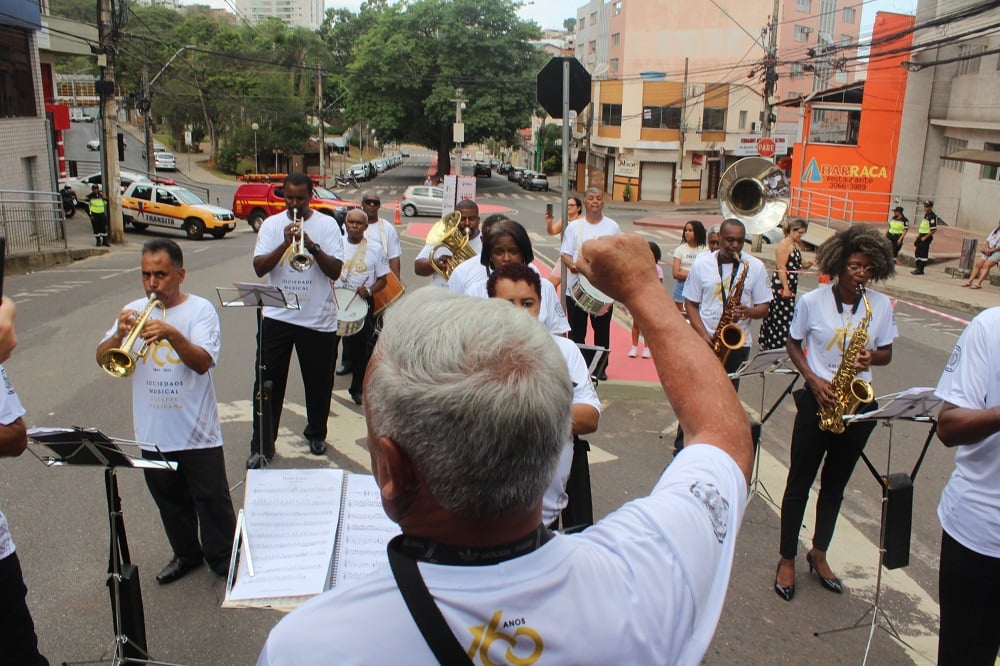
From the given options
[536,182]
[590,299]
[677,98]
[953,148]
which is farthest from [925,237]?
[536,182]

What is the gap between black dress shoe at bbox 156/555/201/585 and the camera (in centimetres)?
461

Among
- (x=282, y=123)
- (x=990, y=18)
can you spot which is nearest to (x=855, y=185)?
(x=990, y=18)

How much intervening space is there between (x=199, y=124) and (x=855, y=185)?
2009 inches

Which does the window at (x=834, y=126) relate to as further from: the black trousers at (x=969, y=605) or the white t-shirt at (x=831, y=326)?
the black trousers at (x=969, y=605)

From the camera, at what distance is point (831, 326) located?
4723 mm

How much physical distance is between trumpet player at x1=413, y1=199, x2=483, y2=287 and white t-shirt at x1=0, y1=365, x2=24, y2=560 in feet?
14.8

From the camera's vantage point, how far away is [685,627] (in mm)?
1353

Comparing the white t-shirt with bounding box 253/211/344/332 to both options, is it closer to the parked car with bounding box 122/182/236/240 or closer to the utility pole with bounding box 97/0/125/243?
the utility pole with bounding box 97/0/125/243

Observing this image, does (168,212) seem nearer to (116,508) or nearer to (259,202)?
(259,202)

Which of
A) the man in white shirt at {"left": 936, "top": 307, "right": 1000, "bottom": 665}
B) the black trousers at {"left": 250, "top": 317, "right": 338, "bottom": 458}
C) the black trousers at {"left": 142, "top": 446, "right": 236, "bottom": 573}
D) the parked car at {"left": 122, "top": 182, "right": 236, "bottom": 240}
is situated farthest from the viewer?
the parked car at {"left": 122, "top": 182, "right": 236, "bottom": 240}

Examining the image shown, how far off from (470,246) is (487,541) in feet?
21.5

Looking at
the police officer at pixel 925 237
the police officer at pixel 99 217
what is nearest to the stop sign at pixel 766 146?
the police officer at pixel 925 237

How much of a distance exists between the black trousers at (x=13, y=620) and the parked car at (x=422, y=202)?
33036 mm

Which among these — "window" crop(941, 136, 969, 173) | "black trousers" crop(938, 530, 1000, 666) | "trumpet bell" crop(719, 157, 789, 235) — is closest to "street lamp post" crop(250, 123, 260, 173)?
"window" crop(941, 136, 969, 173)
